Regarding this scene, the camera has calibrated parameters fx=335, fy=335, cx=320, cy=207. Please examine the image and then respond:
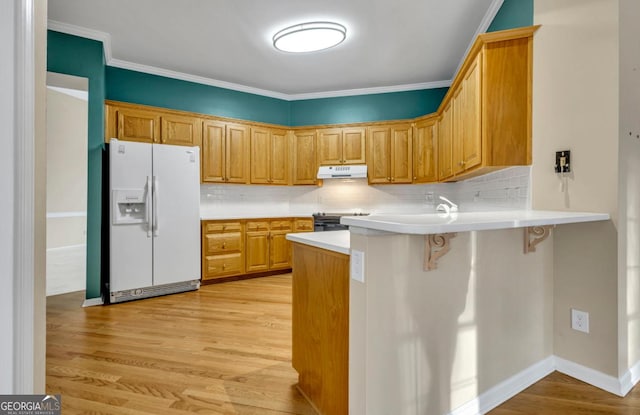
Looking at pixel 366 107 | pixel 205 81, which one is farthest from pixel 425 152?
pixel 205 81

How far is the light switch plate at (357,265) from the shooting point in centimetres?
138

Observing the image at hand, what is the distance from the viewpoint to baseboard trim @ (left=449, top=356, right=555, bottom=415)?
1.71 metres

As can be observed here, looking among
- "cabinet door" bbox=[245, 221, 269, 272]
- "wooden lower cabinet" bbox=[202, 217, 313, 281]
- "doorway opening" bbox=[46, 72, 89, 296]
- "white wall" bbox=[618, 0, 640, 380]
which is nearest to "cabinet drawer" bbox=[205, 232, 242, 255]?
"wooden lower cabinet" bbox=[202, 217, 313, 281]

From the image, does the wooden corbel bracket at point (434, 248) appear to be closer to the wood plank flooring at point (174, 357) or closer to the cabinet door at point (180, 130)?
the wood plank flooring at point (174, 357)

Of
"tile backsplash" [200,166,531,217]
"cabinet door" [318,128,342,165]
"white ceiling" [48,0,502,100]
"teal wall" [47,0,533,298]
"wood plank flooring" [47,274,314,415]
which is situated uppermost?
"white ceiling" [48,0,502,100]

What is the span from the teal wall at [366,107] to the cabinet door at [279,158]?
1.72 feet

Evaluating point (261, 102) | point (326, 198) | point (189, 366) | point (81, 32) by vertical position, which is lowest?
point (189, 366)

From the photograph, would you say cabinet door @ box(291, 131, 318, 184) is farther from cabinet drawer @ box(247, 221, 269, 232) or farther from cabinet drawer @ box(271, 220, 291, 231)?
cabinet drawer @ box(247, 221, 269, 232)

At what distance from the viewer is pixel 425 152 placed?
4.75 m

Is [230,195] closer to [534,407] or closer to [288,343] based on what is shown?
[288,343]

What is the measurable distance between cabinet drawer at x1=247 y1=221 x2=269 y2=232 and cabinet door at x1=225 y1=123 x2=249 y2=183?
647 millimetres

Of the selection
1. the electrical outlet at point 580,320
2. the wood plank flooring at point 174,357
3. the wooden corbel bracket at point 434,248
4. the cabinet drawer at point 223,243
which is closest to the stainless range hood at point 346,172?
the cabinet drawer at point 223,243

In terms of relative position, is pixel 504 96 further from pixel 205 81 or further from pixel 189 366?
pixel 205 81

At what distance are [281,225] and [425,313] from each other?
3678 mm
